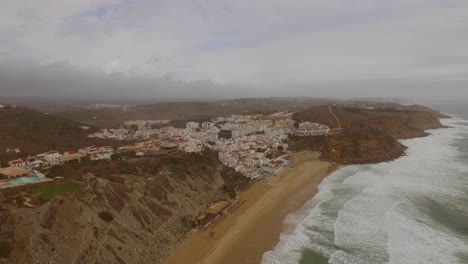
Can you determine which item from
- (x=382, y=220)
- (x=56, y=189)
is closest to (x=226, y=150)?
(x=382, y=220)

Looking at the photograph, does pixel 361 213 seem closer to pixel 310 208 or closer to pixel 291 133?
pixel 310 208

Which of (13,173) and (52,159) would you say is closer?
(13,173)

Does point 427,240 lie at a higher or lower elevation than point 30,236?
lower

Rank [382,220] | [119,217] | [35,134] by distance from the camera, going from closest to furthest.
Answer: [119,217] → [382,220] → [35,134]

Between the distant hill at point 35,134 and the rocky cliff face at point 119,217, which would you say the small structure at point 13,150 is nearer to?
the distant hill at point 35,134

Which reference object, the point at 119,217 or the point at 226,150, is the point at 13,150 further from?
the point at 119,217

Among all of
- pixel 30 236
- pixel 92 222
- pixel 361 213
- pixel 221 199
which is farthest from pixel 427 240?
pixel 30 236

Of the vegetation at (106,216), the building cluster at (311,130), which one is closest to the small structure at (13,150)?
the vegetation at (106,216)
